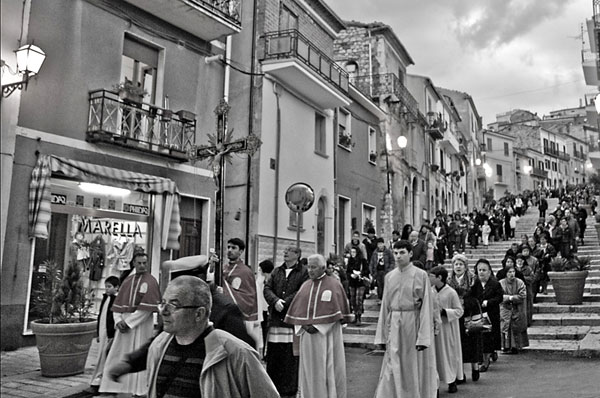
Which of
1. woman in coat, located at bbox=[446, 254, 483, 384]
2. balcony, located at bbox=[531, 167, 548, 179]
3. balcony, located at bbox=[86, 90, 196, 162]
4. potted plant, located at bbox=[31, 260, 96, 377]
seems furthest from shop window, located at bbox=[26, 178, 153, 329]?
balcony, located at bbox=[531, 167, 548, 179]

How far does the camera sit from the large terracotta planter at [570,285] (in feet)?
46.0

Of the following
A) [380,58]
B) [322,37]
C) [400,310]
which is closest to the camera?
[400,310]

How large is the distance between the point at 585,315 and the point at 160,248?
10031 millimetres

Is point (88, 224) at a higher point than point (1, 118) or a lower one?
lower

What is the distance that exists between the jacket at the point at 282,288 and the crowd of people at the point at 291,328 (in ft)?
0.05

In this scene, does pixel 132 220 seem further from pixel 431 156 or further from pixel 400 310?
pixel 431 156

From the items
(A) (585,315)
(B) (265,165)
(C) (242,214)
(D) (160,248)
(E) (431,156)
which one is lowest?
(A) (585,315)

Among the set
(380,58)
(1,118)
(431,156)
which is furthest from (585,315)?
(431,156)

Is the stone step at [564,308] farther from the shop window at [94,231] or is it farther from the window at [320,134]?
the shop window at [94,231]

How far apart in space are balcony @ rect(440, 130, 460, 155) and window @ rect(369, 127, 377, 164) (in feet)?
46.1

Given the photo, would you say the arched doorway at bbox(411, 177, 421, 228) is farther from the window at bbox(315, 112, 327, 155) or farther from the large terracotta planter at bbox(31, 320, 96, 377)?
the large terracotta planter at bbox(31, 320, 96, 377)

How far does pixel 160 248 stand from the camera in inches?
542

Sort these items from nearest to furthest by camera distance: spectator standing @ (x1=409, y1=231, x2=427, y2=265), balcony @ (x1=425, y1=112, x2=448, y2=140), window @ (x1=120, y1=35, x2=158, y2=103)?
window @ (x1=120, y1=35, x2=158, y2=103), spectator standing @ (x1=409, y1=231, x2=427, y2=265), balcony @ (x1=425, y1=112, x2=448, y2=140)

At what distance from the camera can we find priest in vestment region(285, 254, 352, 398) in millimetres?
7145
